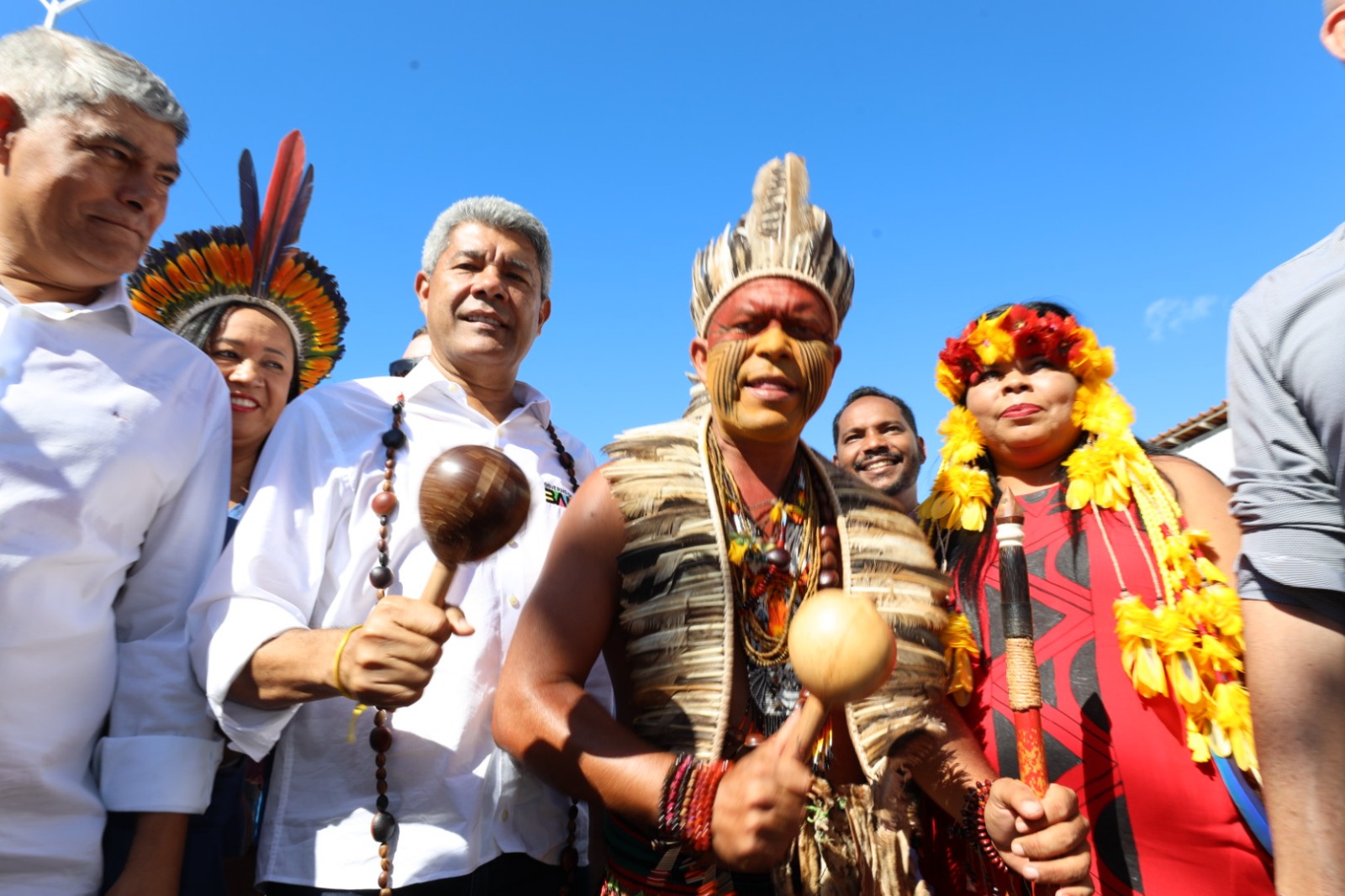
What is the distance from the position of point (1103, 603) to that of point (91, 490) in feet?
9.29

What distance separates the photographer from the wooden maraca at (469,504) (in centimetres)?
164

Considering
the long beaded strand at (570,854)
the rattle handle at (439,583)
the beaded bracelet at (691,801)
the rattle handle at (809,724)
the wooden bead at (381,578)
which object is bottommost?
the long beaded strand at (570,854)

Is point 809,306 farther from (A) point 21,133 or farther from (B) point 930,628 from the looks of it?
(A) point 21,133

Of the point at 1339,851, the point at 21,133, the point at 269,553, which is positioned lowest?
the point at 1339,851

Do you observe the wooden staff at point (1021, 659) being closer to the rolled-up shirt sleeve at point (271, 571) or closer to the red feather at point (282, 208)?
the rolled-up shirt sleeve at point (271, 571)

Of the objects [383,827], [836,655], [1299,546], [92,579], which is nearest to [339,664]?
[383,827]

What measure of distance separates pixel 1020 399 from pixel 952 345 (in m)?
0.35

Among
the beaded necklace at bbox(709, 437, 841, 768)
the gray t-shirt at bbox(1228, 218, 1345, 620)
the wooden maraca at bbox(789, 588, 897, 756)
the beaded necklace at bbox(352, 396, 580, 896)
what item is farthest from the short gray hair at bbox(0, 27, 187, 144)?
the gray t-shirt at bbox(1228, 218, 1345, 620)

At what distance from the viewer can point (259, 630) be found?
1985 mm

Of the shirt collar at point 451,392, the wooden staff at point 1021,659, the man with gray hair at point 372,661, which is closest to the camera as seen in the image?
the man with gray hair at point 372,661

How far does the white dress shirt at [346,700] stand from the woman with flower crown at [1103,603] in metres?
1.34

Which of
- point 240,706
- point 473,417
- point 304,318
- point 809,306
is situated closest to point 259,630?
point 240,706

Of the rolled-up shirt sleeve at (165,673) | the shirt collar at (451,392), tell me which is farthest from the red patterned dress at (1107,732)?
the rolled-up shirt sleeve at (165,673)

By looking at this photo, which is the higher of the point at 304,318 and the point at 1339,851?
the point at 304,318
